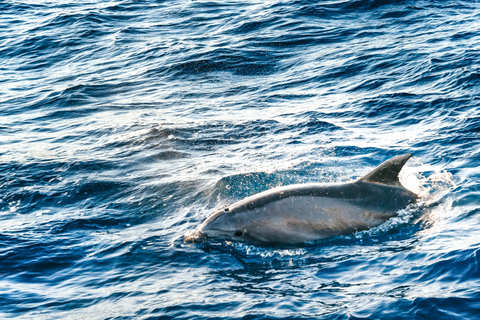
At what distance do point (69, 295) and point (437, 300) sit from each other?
4.81 metres

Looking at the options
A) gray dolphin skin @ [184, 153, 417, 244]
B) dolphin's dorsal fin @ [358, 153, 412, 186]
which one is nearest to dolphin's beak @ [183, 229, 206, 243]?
gray dolphin skin @ [184, 153, 417, 244]

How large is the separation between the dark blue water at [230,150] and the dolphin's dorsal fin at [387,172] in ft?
2.08

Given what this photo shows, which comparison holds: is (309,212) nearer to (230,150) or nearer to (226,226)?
(226,226)

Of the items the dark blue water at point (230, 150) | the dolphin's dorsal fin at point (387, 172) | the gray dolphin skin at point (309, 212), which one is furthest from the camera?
the dolphin's dorsal fin at point (387, 172)

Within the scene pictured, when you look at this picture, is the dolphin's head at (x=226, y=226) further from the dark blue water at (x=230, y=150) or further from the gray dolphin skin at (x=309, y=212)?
the dark blue water at (x=230, y=150)

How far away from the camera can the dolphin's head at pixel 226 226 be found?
8805mm

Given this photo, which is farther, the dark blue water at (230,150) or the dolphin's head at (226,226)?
the dolphin's head at (226,226)

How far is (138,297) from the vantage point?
770 centimetres

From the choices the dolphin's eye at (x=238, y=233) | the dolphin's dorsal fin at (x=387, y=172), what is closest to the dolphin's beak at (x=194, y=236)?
the dolphin's eye at (x=238, y=233)

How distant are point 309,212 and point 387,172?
1449 mm

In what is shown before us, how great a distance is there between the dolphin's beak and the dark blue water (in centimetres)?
13

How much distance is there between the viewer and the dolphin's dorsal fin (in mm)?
8953

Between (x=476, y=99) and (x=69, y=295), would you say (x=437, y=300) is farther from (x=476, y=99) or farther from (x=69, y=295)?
(x=476, y=99)

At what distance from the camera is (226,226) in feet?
29.1
